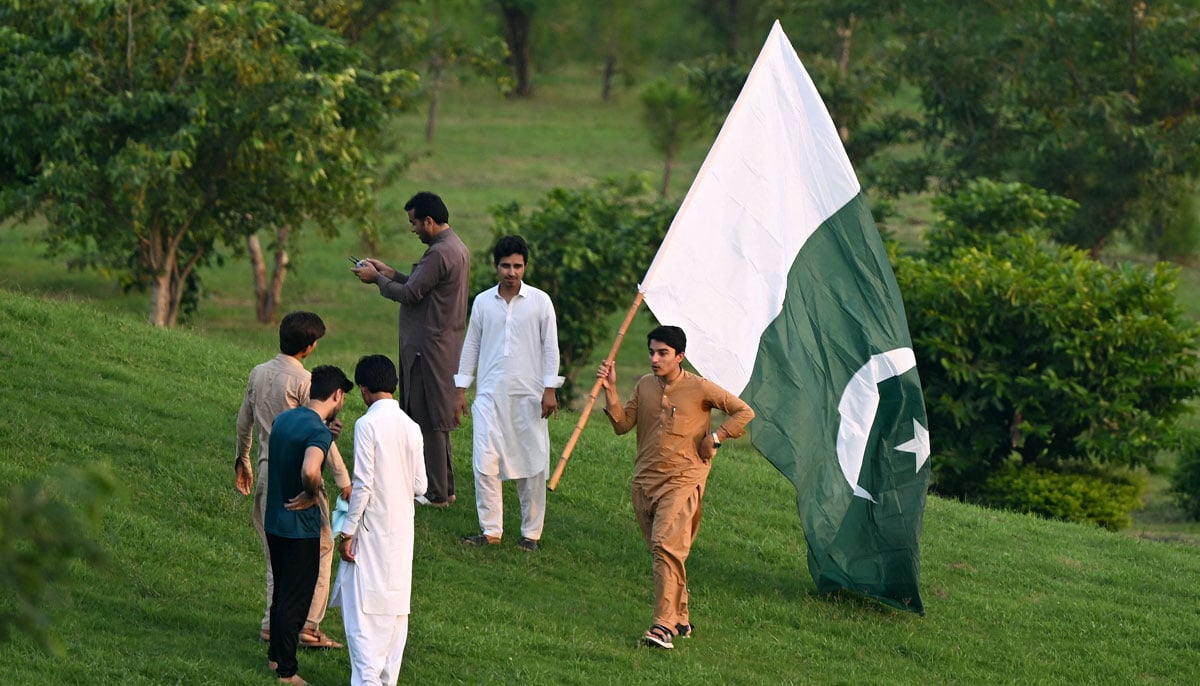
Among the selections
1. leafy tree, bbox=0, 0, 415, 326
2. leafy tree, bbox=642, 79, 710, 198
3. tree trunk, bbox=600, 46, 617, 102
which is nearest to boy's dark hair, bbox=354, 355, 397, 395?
leafy tree, bbox=0, 0, 415, 326

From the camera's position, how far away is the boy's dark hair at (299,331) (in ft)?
22.9

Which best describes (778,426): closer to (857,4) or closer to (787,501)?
(787,501)

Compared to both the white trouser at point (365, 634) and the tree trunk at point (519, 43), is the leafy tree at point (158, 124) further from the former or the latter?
the tree trunk at point (519, 43)

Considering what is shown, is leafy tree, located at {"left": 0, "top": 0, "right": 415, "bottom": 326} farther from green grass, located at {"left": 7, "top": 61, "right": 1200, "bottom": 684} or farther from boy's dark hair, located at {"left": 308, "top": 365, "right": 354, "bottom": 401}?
boy's dark hair, located at {"left": 308, "top": 365, "right": 354, "bottom": 401}

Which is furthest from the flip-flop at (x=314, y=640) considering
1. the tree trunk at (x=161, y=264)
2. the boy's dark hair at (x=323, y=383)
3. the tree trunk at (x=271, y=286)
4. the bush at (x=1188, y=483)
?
the tree trunk at (x=271, y=286)

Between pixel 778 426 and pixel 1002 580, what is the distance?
2602 mm

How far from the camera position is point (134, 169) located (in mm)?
15836

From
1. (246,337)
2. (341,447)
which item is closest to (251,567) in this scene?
(341,447)

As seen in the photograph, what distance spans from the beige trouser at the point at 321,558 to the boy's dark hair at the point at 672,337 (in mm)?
1946

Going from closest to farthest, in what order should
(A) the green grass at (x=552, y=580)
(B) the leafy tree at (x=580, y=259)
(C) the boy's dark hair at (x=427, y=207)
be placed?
(A) the green grass at (x=552, y=580)
(C) the boy's dark hair at (x=427, y=207)
(B) the leafy tree at (x=580, y=259)

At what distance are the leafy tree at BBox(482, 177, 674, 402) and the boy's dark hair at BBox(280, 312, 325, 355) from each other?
11199 millimetres

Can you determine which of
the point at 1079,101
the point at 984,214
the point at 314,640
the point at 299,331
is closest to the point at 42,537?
the point at 299,331

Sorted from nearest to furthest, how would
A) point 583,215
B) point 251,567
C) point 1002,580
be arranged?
point 251,567 < point 1002,580 < point 583,215

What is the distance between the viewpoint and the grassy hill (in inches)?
295
